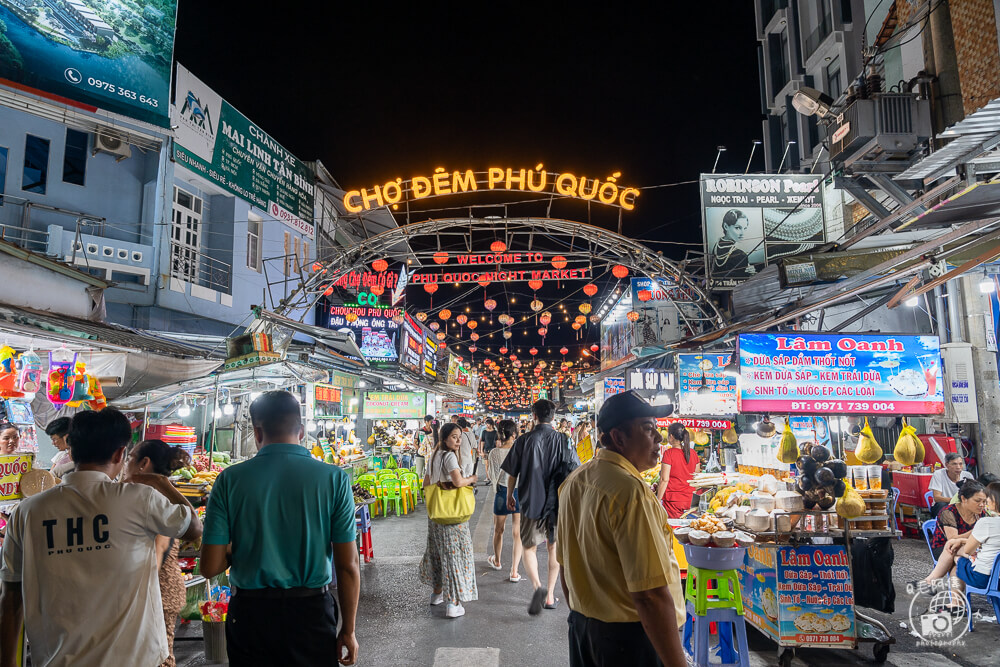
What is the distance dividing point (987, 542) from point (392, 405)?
1694cm

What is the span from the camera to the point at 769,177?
1397 cm

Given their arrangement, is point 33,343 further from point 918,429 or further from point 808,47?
point 808,47

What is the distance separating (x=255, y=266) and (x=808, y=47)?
21.3 meters

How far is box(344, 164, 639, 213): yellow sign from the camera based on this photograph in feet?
48.3

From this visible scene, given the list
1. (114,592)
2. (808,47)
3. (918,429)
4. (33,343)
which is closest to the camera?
(114,592)

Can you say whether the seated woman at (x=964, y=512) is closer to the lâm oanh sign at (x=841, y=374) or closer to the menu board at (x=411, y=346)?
the lâm oanh sign at (x=841, y=374)

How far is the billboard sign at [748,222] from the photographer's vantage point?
13641 millimetres

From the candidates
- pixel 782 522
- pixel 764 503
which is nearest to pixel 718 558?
pixel 782 522

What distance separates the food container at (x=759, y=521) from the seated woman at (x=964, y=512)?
119 inches

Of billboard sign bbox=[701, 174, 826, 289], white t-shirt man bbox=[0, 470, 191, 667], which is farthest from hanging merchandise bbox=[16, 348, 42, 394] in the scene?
billboard sign bbox=[701, 174, 826, 289]

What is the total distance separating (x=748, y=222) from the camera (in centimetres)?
1368

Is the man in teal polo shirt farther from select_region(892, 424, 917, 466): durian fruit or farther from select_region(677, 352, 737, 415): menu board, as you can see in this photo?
select_region(677, 352, 737, 415): menu board

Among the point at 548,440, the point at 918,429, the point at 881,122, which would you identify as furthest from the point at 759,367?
the point at 918,429

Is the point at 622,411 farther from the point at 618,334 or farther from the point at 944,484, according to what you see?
the point at 618,334
